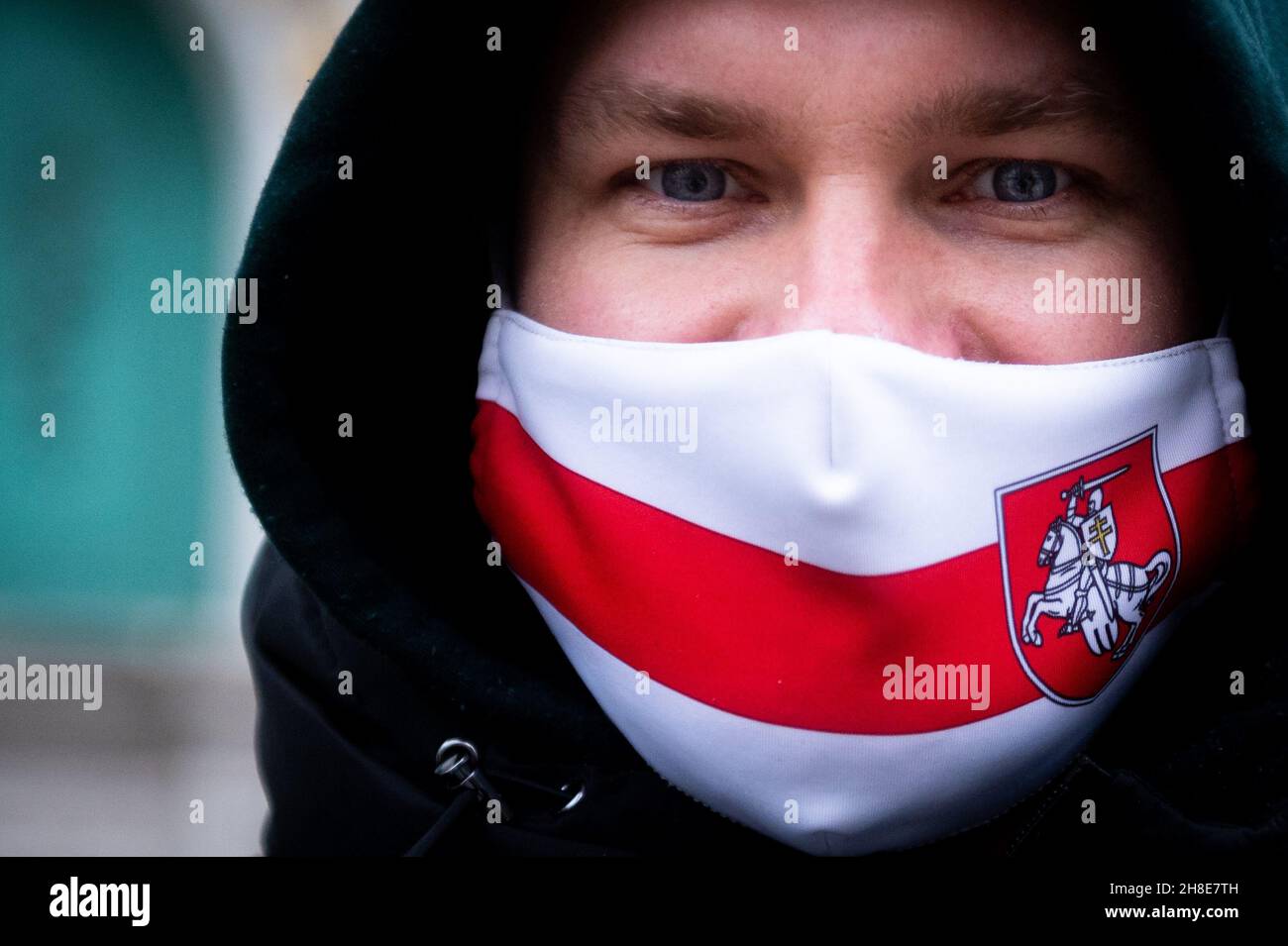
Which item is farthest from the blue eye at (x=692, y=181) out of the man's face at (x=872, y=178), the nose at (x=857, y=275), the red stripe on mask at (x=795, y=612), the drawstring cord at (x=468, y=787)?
the drawstring cord at (x=468, y=787)

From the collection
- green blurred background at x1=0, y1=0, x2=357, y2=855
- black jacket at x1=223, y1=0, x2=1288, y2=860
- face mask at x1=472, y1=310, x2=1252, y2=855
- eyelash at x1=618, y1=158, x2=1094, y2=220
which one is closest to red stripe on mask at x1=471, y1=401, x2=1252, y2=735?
face mask at x1=472, y1=310, x2=1252, y2=855

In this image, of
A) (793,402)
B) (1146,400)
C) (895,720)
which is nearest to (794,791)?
(895,720)

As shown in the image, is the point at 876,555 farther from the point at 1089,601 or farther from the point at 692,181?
the point at 692,181

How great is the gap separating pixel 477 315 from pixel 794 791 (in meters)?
0.71

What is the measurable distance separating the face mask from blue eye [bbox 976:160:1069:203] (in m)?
0.19

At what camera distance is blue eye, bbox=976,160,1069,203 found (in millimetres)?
1387

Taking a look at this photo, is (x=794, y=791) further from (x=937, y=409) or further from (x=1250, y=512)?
(x=1250, y=512)

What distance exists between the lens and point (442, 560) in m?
1.62

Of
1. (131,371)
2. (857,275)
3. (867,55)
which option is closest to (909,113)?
(867,55)

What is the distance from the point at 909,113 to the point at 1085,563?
0.47m

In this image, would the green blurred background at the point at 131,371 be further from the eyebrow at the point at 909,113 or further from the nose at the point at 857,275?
the nose at the point at 857,275

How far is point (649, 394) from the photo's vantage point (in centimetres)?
136

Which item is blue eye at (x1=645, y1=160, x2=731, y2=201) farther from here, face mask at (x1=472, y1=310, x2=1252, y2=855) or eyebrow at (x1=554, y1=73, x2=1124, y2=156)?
face mask at (x1=472, y1=310, x2=1252, y2=855)

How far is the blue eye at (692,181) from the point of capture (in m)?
1.43
